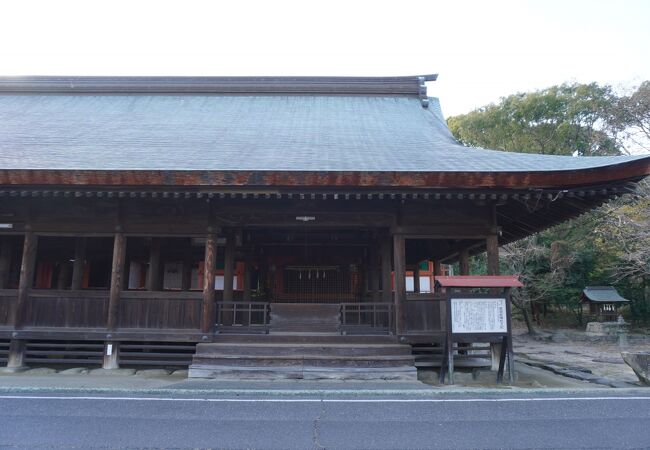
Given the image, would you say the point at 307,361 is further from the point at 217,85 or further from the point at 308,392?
the point at 217,85

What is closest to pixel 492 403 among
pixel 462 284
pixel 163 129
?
pixel 462 284

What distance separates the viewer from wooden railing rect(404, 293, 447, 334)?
8.77 m

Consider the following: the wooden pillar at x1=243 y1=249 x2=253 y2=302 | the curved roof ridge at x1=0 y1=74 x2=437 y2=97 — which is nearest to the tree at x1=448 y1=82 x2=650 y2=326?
the curved roof ridge at x1=0 y1=74 x2=437 y2=97

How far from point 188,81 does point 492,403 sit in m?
14.4

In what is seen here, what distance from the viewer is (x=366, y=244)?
12484 millimetres

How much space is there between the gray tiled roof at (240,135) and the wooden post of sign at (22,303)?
5.82 ft

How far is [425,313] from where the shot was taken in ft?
29.0

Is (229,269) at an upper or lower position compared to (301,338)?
upper

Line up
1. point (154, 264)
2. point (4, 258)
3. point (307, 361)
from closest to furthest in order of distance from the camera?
point (307, 361) → point (4, 258) → point (154, 264)

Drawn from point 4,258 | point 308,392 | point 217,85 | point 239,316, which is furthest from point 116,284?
point 217,85

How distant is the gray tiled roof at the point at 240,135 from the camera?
8.38 m

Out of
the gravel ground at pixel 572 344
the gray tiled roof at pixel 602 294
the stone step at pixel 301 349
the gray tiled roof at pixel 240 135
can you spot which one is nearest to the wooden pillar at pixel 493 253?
the gray tiled roof at pixel 240 135

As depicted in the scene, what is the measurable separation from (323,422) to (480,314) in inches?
149

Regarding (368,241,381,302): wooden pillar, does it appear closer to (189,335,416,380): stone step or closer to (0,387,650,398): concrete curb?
(189,335,416,380): stone step
